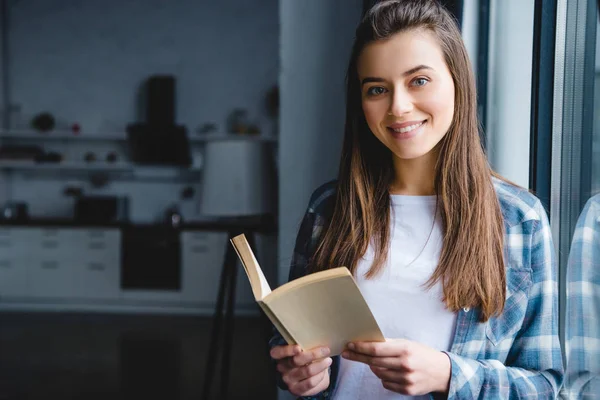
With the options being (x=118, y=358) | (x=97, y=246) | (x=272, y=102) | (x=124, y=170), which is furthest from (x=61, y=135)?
(x=118, y=358)

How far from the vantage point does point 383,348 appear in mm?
889

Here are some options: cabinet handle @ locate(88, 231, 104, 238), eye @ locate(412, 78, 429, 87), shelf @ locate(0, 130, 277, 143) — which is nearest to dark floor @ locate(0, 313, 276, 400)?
cabinet handle @ locate(88, 231, 104, 238)

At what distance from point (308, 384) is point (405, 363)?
204 millimetres

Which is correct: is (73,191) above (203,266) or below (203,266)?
above

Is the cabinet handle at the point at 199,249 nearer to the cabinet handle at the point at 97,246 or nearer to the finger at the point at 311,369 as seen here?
the cabinet handle at the point at 97,246

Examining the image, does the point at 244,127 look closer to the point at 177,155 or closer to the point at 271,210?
the point at 177,155

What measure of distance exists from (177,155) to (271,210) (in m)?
3.36

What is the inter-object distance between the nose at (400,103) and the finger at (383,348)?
0.39 m

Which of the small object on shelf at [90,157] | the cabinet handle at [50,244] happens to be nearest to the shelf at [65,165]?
the small object on shelf at [90,157]

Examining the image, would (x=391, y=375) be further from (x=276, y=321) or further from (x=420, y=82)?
(x=420, y=82)

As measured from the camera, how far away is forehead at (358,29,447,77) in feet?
3.24

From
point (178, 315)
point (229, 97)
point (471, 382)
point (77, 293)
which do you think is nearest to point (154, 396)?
point (178, 315)

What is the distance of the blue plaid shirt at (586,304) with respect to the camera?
88 centimetres

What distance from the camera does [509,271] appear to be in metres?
1.04
